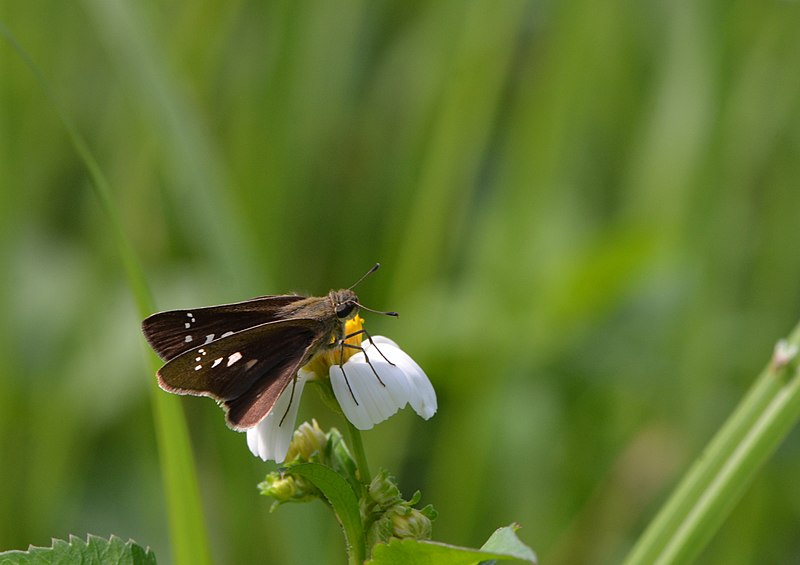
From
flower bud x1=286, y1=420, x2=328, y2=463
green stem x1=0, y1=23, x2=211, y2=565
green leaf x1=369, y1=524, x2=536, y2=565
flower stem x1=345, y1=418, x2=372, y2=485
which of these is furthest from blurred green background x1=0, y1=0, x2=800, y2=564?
green leaf x1=369, y1=524, x2=536, y2=565

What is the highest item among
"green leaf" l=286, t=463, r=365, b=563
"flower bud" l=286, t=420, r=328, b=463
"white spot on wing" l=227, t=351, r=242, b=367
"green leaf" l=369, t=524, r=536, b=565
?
"white spot on wing" l=227, t=351, r=242, b=367

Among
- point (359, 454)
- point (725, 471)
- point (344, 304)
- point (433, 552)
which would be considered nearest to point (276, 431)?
point (359, 454)

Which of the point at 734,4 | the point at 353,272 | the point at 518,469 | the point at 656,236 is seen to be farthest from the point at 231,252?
the point at 734,4

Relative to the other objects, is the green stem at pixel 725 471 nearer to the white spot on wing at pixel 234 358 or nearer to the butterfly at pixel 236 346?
the butterfly at pixel 236 346

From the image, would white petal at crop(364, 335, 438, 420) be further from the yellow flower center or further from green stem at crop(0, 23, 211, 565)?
green stem at crop(0, 23, 211, 565)

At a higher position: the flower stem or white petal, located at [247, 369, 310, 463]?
white petal, located at [247, 369, 310, 463]

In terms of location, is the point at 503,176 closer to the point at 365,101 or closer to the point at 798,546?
the point at 365,101

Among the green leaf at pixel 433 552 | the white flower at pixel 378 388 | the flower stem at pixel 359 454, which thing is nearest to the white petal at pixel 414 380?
the white flower at pixel 378 388
